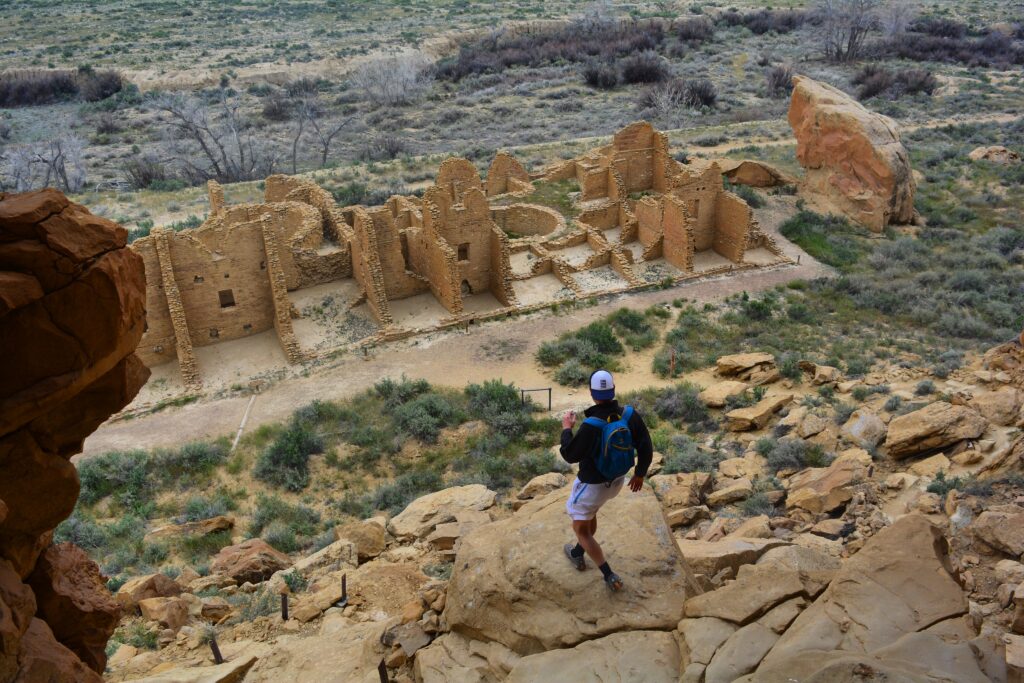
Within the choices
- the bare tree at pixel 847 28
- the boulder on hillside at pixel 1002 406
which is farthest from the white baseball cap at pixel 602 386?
the bare tree at pixel 847 28

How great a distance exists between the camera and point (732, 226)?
84.6ft

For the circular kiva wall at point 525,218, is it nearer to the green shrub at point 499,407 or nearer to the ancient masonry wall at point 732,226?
the ancient masonry wall at point 732,226

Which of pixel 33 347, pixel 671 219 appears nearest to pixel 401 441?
pixel 33 347

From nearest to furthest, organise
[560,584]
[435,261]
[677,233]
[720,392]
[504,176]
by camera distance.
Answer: [560,584] → [720,392] → [435,261] → [677,233] → [504,176]

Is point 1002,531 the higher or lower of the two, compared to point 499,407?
higher

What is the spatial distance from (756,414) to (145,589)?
10.9 meters

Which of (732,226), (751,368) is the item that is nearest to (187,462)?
(751,368)

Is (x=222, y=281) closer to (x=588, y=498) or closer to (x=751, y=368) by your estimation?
(x=751, y=368)

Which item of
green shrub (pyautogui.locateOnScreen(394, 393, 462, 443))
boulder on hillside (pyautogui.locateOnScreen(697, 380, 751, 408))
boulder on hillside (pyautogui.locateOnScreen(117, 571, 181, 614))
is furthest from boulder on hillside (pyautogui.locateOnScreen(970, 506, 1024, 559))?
green shrub (pyautogui.locateOnScreen(394, 393, 462, 443))

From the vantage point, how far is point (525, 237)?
88.3ft

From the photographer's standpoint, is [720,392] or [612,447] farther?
[720,392]

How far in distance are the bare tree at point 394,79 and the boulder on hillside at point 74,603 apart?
4679 centimetres

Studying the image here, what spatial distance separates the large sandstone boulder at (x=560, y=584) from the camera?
679 centimetres

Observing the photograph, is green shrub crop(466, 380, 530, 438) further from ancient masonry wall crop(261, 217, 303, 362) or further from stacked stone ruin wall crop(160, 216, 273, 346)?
stacked stone ruin wall crop(160, 216, 273, 346)
